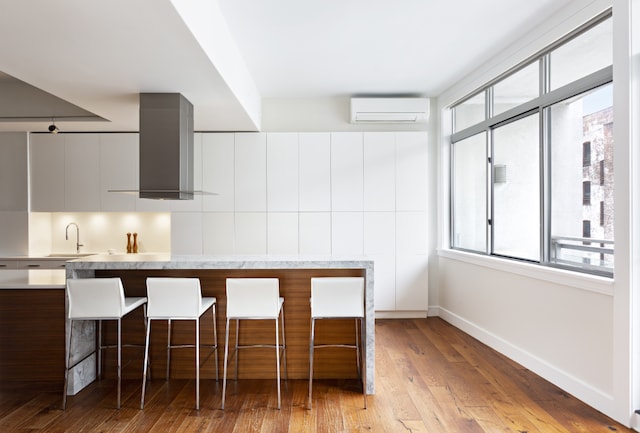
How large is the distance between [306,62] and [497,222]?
8.67 feet

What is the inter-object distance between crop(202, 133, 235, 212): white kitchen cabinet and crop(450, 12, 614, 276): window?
9.86 ft

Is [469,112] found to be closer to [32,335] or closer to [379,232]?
[379,232]

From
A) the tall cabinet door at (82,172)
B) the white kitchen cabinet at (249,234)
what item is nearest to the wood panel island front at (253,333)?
the white kitchen cabinet at (249,234)

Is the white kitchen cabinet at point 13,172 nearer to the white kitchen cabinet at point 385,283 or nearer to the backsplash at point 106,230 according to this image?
the backsplash at point 106,230

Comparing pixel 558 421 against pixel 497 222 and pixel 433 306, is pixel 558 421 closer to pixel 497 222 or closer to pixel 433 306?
pixel 497 222

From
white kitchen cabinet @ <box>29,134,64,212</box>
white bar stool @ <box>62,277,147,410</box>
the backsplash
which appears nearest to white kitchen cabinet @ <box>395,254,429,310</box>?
the backsplash

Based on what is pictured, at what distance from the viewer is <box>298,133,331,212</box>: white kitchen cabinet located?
17.4 feet

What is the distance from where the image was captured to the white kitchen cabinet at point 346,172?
5.31m

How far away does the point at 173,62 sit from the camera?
288cm

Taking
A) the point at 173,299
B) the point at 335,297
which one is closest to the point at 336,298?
the point at 335,297

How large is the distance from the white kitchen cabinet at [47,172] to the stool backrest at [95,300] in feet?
9.15

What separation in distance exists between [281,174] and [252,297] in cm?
256

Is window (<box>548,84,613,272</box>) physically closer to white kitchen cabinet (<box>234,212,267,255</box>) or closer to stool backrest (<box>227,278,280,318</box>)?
stool backrest (<box>227,278,280,318</box>)

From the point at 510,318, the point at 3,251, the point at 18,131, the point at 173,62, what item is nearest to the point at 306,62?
the point at 173,62
